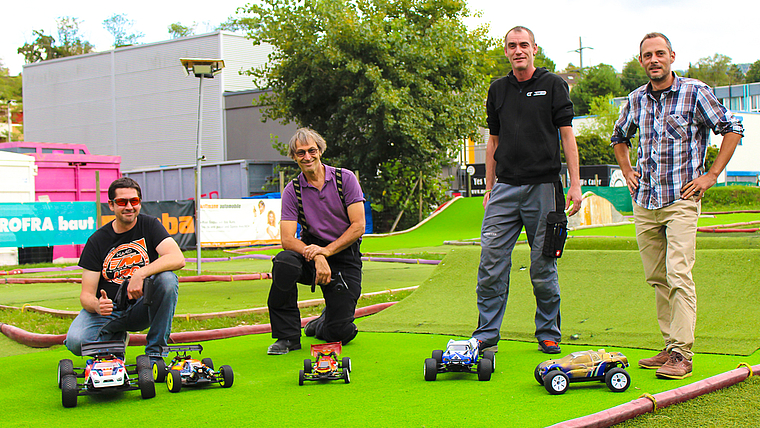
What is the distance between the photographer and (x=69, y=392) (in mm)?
3363

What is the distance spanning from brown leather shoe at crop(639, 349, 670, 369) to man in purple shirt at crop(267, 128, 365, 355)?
6.68ft

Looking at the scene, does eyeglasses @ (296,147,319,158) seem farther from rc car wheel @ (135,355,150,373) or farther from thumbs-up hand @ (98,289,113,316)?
rc car wheel @ (135,355,150,373)

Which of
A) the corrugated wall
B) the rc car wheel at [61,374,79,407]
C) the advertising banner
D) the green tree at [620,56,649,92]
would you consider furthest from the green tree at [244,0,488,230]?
the green tree at [620,56,649,92]

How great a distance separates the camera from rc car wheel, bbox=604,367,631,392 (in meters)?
3.28

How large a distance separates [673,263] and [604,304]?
1530 mm

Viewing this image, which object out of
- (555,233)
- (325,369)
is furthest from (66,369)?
(555,233)

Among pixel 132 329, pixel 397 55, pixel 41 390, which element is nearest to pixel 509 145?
pixel 132 329

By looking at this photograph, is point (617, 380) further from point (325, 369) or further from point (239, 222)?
point (239, 222)

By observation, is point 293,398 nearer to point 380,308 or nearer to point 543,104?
point 543,104

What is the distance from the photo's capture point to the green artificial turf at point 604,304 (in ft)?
14.6

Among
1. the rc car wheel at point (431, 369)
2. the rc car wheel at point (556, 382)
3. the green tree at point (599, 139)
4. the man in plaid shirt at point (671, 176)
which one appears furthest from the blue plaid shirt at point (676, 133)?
the green tree at point (599, 139)

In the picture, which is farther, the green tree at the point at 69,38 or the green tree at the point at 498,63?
the green tree at the point at 69,38

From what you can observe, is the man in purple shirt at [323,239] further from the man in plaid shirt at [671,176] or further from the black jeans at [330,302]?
the man in plaid shirt at [671,176]

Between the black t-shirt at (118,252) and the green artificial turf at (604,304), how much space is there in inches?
83.4
